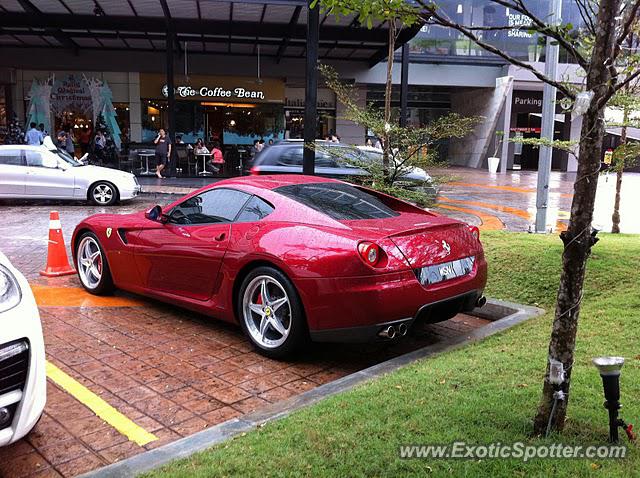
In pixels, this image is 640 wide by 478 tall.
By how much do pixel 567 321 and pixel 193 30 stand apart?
2337 centimetres

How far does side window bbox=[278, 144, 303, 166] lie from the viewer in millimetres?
13312

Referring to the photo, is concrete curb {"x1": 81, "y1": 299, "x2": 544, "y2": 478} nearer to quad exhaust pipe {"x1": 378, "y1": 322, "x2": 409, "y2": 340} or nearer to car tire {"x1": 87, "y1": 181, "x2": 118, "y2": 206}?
quad exhaust pipe {"x1": 378, "y1": 322, "x2": 409, "y2": 340}

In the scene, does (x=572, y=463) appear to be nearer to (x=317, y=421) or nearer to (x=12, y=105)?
(x=317, y=421)

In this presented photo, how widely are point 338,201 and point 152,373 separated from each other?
2.09 m

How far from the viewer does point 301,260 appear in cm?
439

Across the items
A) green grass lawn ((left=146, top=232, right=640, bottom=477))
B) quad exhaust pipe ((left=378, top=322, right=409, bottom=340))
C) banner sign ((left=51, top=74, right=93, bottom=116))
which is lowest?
green grass lawn ((left=146, top=232, right=640, bottom=477))

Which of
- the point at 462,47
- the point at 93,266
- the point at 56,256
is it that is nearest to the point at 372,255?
the point at 93,266

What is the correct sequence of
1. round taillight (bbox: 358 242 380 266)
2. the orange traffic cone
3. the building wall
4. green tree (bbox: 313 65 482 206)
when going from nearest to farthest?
round taillight (bbox: 358 242 380 266), the orange traffic cone, green tree (bbox: 313 65 482 206), the building wall

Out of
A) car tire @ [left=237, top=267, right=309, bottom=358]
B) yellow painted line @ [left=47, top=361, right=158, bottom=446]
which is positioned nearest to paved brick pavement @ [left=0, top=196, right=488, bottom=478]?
yellow painted line @ [left=47, top=361, right=158, bottom=446]

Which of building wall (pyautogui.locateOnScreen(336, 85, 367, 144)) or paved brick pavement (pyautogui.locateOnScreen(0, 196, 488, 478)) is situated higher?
building wall (pyautogui.locateOnScreen(336, 85, 367, 144))

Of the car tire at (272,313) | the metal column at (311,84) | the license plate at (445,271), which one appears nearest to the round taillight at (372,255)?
the license plate at (445,271)

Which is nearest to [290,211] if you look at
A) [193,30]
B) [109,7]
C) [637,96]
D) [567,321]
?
[567,321]

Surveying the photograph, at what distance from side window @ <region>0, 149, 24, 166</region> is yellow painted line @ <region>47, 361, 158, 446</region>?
459 inches

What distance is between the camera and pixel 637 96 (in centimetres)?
639
